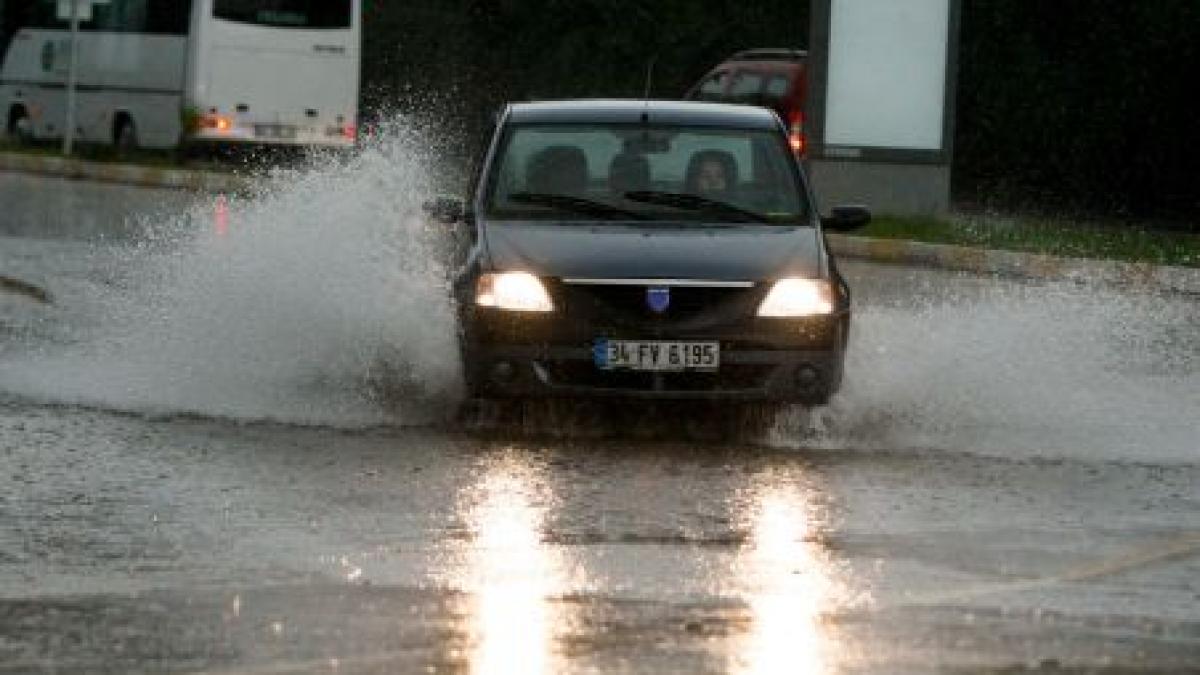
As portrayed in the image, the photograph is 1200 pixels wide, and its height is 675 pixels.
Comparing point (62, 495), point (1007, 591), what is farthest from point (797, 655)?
point (62, 495)

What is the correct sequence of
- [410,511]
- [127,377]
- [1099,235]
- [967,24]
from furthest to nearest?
[967,24] → [1099,235] → [127,377] → [410,511]

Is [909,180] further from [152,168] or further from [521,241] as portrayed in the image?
[521,241]

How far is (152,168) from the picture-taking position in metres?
40.9

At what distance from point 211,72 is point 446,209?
32.5 metres

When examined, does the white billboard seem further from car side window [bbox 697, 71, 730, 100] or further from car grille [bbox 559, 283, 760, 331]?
car grille [bbox 559, 283, 760, 331]

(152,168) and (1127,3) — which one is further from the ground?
(1127,3)

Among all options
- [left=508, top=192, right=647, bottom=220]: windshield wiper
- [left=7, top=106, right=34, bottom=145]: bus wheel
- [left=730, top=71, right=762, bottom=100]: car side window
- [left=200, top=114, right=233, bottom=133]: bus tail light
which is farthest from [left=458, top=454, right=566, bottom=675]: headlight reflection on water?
[left=7, top=106, right=34, bottom=145]: bus wheel

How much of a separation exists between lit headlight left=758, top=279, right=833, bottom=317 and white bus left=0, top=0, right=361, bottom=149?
33.6 metres

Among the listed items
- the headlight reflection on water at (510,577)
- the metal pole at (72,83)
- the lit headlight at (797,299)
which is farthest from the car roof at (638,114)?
the metal pole at (72,83)

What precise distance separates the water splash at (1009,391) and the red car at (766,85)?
18.3m

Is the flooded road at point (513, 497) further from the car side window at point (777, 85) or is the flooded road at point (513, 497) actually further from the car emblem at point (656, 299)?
the car side window at point (777, 85)

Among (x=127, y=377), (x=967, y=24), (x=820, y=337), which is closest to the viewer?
(x=820, y=337)

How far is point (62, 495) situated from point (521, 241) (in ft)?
9.45

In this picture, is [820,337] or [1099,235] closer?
[820,337]
